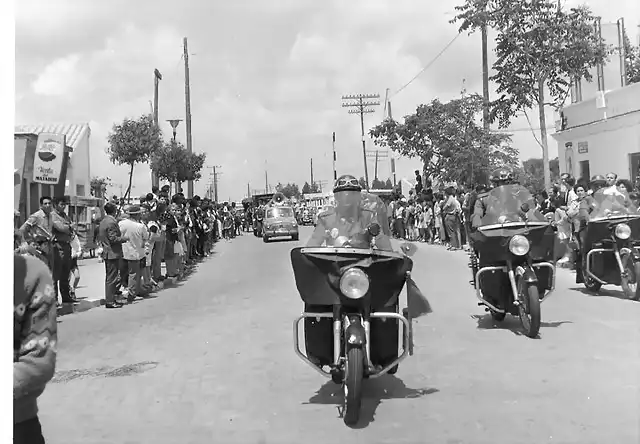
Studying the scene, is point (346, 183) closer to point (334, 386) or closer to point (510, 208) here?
point (334, 386)

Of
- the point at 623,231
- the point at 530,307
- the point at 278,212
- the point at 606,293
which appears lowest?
the point at 606,293

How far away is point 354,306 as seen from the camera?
5.26 meters

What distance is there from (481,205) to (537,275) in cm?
95

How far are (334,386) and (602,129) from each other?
852 inches

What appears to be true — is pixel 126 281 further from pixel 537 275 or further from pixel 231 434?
pixel 231 434

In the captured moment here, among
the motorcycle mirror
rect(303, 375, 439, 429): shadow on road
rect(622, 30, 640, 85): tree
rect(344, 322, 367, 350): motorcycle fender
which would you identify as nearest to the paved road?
rect(303, 375, 439, 429): shadow on road

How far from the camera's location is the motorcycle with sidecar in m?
9.85

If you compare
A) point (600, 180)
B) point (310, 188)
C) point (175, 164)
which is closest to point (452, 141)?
point (175, 164)

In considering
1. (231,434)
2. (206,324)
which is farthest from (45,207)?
(231,434)

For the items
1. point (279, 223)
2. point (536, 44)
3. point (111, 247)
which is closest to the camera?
point (111, 247)

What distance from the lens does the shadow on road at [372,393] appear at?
5.46 meters

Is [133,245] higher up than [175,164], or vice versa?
[175,164]

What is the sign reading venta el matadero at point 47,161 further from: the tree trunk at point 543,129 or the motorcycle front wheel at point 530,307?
the tree trunk at point 543,129

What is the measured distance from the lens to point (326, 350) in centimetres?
559
